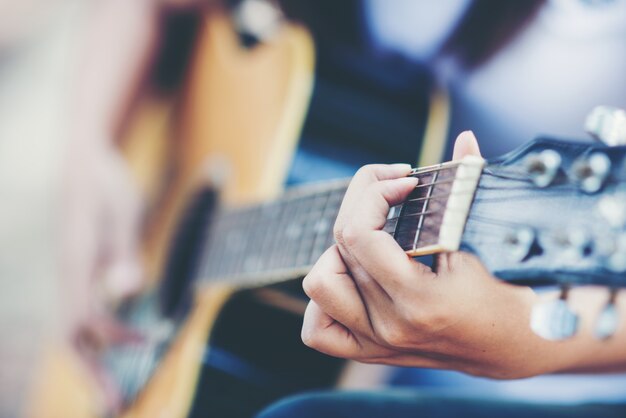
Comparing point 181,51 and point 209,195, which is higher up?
point 181,51

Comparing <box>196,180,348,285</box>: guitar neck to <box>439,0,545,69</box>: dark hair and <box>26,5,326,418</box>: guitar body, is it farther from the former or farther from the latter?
<box>439,0,545,69</box>: dark hair

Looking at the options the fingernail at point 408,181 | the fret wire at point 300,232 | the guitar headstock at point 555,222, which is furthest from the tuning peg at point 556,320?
the fret wire at point 300,232

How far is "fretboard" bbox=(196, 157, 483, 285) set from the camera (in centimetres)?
38

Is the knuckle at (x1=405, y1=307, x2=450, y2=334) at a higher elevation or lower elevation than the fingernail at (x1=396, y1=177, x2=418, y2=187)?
lower

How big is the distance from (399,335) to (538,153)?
136mm

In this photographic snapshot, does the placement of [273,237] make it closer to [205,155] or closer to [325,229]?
[325,229]

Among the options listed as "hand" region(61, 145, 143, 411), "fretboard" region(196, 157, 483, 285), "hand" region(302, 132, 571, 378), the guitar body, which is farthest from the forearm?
"hand" region(61, 145, 143, 411)

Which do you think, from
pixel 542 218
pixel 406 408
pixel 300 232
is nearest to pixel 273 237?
pixel 300 232

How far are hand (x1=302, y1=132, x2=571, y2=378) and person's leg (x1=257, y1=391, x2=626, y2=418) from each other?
0.07m

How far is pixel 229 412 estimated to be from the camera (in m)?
0.72

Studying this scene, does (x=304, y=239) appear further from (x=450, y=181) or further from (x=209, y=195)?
(x=209, y=195)

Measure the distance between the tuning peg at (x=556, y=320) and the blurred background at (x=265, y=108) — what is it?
11 centimetres

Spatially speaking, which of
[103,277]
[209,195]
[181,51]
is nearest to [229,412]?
[209,195]

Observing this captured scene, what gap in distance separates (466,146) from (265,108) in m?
0.41
